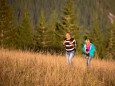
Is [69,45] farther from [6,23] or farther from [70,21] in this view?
[6,23]

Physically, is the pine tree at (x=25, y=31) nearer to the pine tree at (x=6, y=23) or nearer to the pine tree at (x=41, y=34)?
the pine tree at (x=41, y=34)

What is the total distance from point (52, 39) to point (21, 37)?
5.15 meters

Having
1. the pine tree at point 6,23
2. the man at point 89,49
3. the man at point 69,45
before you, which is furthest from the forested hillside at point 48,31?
the man at point 89,49

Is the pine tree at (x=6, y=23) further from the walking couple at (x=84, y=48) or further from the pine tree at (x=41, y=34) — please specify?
the walking couple at (x=84, y=48)

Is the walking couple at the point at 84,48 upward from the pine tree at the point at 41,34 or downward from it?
upward

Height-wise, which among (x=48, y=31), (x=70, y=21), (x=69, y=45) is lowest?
(x=48, y=31)

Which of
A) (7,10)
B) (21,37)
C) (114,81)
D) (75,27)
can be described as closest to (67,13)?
(75,27)

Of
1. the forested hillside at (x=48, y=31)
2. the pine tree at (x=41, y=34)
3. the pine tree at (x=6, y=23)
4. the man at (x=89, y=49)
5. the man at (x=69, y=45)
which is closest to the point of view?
the man at (x=89, y=49)

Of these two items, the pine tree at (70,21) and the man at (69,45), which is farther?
the pine tree at (70,21)

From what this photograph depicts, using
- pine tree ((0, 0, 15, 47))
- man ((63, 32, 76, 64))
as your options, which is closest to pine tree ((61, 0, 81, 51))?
pine tree ((0, 0, 15, 47))

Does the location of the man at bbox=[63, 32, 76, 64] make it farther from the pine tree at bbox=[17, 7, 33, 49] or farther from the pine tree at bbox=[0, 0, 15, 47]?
the pine tree at bbox=[17, 7, 33, 49]

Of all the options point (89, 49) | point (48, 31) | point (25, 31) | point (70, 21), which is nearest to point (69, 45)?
point (89, 49)

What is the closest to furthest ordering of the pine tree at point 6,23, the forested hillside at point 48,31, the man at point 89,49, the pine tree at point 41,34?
the man at point 89,49 < the forested hillside at point 48,31 < the pine tree at point 6,23 < the pine tree at point 41,34

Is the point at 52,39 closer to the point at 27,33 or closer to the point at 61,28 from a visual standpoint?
the point at 27,33
